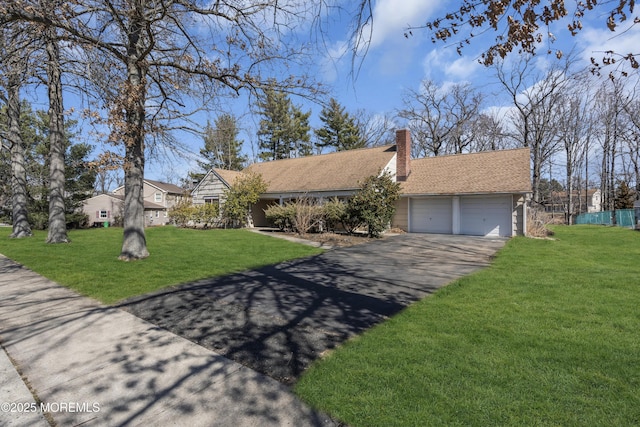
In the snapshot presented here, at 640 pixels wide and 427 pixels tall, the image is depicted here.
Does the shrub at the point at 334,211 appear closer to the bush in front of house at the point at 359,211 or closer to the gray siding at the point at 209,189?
the bush in front of house at the point at 359,211

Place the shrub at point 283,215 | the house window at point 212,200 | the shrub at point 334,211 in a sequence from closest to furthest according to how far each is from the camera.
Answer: the shrub at point 334,211
the shrub at point 283,215
the house window at point 212,200

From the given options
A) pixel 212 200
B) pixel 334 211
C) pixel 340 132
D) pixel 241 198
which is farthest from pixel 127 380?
pixel 340 132

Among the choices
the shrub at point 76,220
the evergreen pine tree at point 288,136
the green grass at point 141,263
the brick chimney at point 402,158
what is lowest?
the green grass at point 141,263

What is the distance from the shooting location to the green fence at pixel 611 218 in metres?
26.4

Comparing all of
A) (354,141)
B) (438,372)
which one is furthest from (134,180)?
(354,141)

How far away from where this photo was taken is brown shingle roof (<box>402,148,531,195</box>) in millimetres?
17000

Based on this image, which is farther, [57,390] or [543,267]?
[543,267]

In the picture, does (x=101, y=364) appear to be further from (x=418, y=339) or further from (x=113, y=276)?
(x=113, y=276)

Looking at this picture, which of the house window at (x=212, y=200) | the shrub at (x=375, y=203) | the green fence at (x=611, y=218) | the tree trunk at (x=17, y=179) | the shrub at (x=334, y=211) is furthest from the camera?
the green fence at (x=611, y=218)

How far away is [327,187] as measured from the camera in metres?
20.3

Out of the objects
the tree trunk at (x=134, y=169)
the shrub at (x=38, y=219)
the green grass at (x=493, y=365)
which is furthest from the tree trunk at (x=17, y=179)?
the green grass at (x=493, y=365)

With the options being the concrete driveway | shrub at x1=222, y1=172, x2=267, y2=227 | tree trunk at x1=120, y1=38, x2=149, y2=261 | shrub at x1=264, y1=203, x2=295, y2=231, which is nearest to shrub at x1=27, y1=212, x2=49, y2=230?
shrub at x1=222, y1=172, x2=267, y2=227

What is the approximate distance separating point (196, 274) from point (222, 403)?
5.43m

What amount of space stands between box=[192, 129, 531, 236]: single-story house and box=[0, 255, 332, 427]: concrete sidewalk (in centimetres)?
1570
